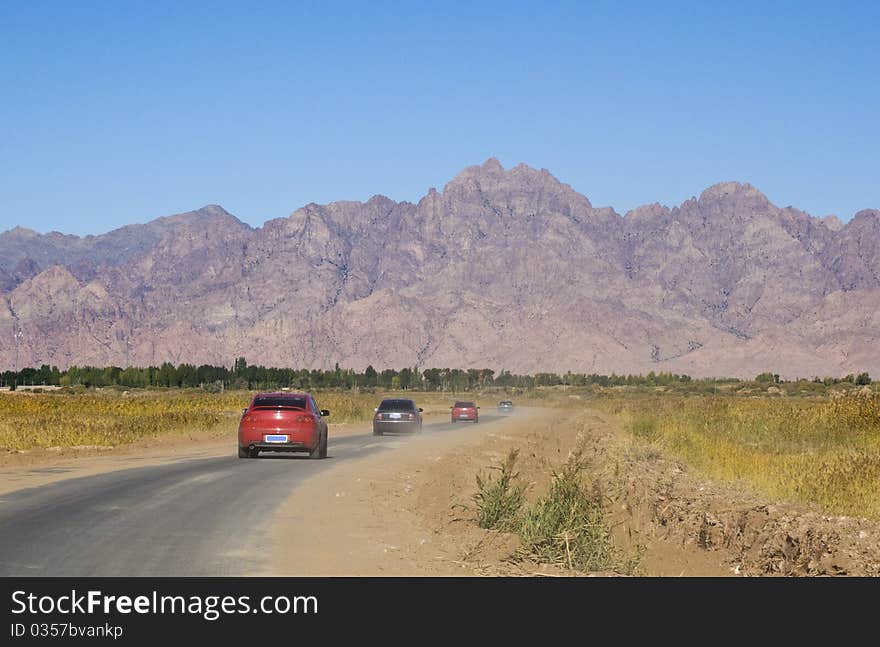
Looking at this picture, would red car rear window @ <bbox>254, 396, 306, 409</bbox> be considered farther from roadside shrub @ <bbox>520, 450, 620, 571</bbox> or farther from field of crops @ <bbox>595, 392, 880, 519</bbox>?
roadside shrub @ <bbox>520, 450, 620, 571</bbox>

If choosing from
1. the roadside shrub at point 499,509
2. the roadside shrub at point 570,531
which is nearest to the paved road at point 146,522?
the roadside shrub at point 499,509

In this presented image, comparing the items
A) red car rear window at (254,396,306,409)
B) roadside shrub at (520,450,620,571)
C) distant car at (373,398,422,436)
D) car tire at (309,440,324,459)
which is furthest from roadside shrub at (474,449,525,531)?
distant car at (373,398,422,436)

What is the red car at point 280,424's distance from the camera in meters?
29.4

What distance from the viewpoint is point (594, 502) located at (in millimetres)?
18016

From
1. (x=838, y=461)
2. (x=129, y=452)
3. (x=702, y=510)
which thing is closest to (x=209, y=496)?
(x=702, y=510)

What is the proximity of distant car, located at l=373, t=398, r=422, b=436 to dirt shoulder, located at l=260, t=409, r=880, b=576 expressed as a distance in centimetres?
2145

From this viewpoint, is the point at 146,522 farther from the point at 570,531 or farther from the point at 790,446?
the point at 790,446

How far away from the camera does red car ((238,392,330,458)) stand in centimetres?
2944

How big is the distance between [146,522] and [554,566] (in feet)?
18.4

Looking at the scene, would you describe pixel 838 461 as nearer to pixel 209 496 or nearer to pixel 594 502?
pixel 594 502

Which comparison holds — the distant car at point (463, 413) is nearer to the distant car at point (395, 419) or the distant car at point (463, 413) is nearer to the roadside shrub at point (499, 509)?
the distant car at point (395, 419)

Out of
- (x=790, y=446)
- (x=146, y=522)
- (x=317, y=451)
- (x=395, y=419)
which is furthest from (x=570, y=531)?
(x=395, y=419)

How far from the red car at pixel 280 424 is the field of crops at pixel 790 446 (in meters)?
9.34
